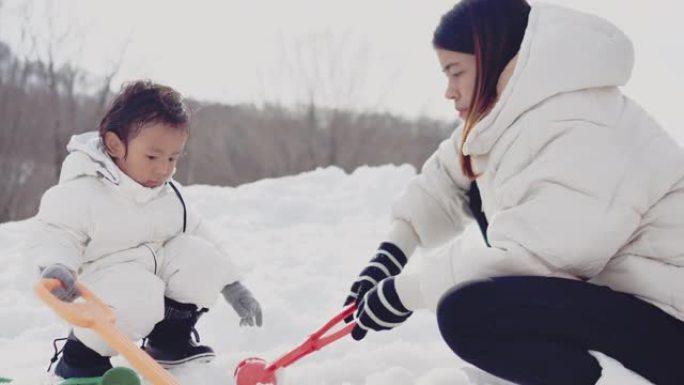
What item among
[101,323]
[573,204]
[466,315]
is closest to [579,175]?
[573,204]

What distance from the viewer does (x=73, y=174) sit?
1497 millimetres

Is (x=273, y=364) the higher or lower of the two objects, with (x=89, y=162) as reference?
lower

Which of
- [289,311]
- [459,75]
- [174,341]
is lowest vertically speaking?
[289,311]

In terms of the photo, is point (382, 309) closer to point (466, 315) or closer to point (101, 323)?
point (466, 315)

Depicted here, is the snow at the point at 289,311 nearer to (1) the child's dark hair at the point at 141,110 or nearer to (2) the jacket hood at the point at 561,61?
(1) the child's dark hair at the point at 141,110

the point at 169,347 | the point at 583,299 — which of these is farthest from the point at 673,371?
the point at 169,347

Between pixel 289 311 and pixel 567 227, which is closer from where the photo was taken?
pixel 567 227

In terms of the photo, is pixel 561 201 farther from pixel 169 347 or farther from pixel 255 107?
pixel 255 107

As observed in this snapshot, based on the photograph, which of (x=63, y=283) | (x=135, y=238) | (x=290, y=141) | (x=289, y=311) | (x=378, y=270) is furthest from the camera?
(x=290, y=141)

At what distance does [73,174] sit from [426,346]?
0.95 meters

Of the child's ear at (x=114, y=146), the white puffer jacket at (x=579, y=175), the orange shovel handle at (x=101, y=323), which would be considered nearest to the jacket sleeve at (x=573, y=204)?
the white puffer jacket at (x=579, y=175)

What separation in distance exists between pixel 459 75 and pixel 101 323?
31.6 inches

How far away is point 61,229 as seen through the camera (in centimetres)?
141

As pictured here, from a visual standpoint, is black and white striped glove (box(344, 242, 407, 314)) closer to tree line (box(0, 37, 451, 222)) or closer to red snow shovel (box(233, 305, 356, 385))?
red snow shovel (box(233, 305, 356, 385))
